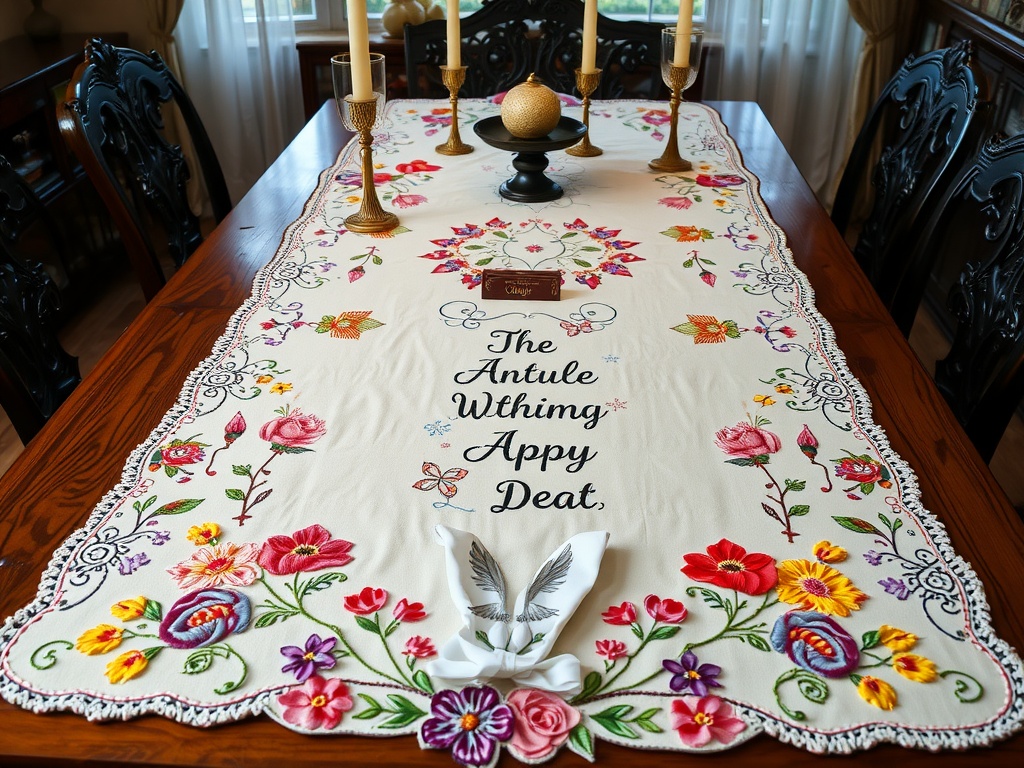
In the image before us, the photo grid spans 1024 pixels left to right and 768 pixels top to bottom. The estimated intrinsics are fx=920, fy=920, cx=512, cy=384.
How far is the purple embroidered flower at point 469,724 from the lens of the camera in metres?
0.70

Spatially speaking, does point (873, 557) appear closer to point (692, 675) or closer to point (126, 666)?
point (692, 675)

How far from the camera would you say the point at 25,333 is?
1277mm

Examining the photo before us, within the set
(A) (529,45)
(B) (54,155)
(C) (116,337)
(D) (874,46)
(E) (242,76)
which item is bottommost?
(C) (116,337)

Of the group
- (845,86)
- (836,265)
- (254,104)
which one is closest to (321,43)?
(254,104)

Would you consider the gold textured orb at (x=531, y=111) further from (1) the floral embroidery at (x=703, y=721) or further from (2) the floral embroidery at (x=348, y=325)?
(1) the floral embroidery at (x=703, y=721)

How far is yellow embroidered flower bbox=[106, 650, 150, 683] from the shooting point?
2.46 ft

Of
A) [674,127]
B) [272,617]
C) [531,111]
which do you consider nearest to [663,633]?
[272,617]

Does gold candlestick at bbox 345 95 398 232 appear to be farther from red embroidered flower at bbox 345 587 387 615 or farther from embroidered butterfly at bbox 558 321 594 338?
red embroidered flower at bbox 345 587 387 615

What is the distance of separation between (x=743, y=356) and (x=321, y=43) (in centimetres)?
258

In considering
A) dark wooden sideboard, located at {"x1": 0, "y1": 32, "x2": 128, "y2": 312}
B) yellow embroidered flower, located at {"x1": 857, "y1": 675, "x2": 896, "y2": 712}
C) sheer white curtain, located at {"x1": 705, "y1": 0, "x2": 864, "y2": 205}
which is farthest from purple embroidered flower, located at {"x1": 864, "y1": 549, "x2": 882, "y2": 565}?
sheer white curtain, located at {"x1": 705, "y1": 0, "x2": 864, "y2": 205}

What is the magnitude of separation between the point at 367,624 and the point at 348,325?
0.59 metres

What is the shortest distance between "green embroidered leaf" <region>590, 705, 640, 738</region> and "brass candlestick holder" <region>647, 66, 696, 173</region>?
1.34m

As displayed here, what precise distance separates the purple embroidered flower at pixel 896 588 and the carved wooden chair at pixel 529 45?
6.09 ft

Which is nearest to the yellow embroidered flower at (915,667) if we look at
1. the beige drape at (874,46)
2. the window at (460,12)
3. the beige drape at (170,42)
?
the beige drape at (170,42)
